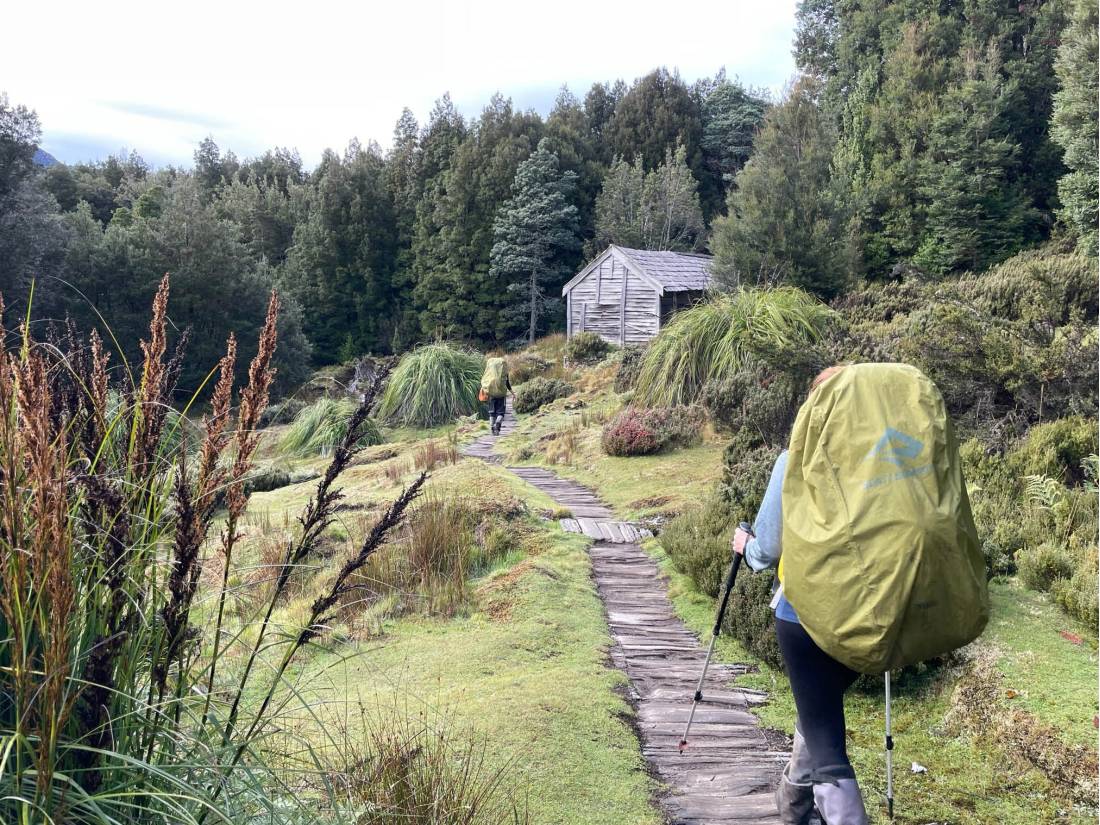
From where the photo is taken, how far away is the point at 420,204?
1718 inches

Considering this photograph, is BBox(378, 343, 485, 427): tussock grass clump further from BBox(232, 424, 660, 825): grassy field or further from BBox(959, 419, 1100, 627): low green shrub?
BBox(959, 419, 1100, 627): low green shrub

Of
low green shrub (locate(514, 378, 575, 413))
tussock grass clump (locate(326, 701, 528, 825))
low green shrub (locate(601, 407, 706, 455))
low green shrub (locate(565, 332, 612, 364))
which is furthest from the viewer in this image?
low green shrub (locate(565, 332, 612, 364))

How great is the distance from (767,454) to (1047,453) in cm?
227

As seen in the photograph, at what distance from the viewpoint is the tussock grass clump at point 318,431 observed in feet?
53.9

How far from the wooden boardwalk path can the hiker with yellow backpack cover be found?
784mm

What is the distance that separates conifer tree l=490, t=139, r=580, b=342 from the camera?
39.9 m

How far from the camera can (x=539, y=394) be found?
19.2m

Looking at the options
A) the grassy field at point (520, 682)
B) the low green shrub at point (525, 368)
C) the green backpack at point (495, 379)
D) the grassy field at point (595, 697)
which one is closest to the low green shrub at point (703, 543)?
the grassy field at point (595, 697)

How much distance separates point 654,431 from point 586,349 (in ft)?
53.8

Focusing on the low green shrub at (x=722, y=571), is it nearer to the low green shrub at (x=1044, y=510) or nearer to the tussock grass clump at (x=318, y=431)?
the low green shrub at (x=1044, y=510)

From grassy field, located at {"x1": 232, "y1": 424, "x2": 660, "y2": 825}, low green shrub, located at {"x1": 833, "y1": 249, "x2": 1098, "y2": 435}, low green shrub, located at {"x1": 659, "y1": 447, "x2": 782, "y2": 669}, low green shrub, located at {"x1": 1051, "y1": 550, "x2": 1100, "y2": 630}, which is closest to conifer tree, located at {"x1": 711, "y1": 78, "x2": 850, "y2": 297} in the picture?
low green shrub, located at {"x1": 833, "y1": 249, "x2": 1098, "y2": 435}

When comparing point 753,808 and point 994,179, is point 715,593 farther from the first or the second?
point 994,179

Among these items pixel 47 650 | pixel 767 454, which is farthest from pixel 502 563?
pixel 47 650

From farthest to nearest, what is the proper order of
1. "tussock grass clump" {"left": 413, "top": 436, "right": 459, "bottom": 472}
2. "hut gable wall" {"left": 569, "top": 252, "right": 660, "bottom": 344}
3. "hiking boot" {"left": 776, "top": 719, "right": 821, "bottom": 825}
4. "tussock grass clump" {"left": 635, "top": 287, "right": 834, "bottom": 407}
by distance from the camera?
"hut gable wall" {"left": 569, "top": 252, "right": 660, "bottom": 344}, "tussock grass clump" {"left": 635, "top": 287, "right": 834, "bottom": 407}, "tussock grass clump" {"left": 413, "top": 436, "right": 459, "bottom": 472}, "hiking boot" {"left": 776, "top": 719, "right": 821, "bottom": 825}
